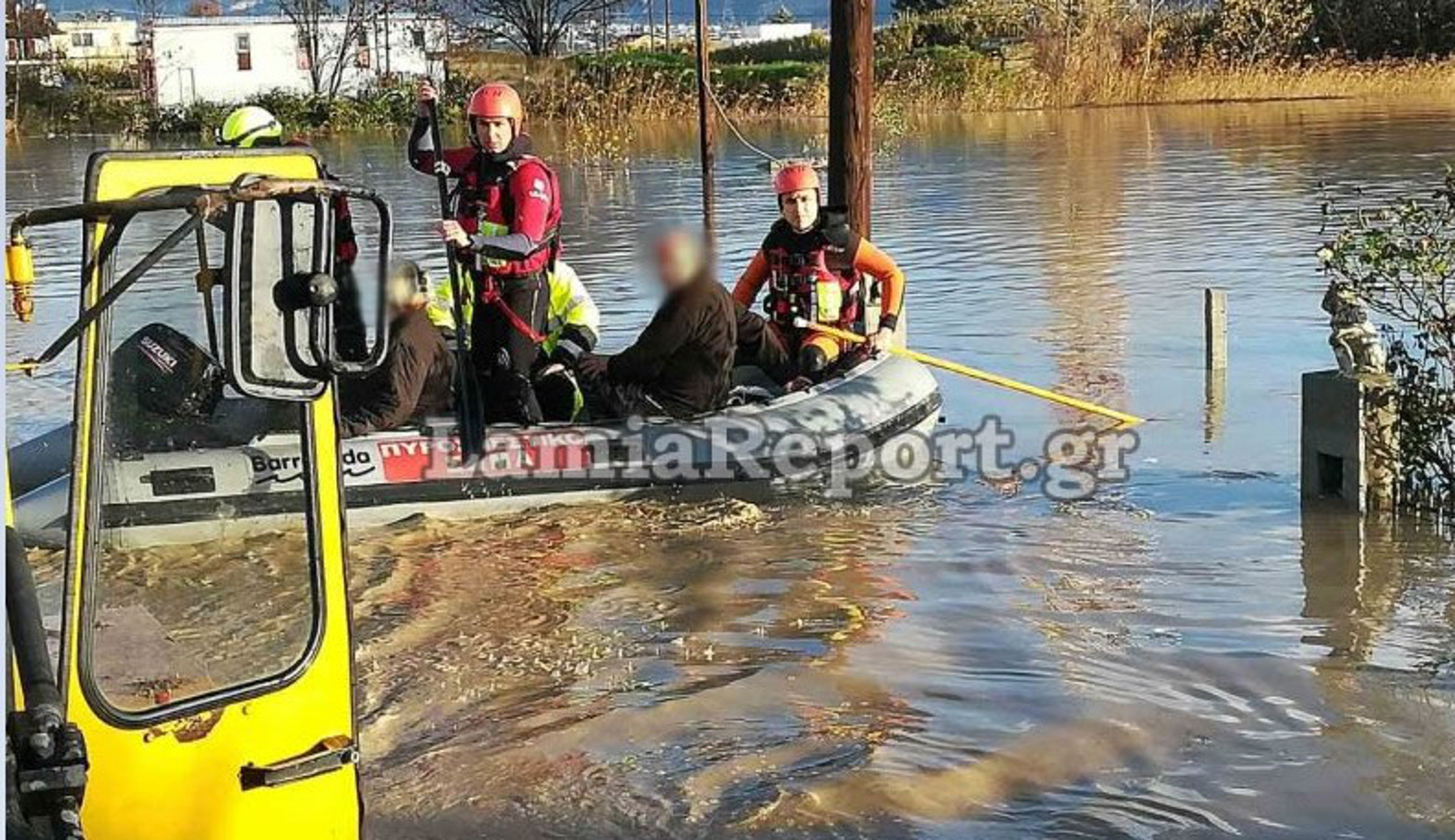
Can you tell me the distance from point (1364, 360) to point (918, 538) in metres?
2.15

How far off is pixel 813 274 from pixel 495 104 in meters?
2.35

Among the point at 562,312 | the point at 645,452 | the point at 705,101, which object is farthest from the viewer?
the point at 705,101

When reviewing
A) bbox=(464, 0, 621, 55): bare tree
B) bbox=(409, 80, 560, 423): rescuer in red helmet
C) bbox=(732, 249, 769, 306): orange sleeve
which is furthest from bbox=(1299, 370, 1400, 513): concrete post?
bbox=(464, 0, 621, 55): bare tree

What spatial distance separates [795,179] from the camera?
10633 millimetres

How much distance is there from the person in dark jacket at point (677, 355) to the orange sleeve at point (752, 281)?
104cm

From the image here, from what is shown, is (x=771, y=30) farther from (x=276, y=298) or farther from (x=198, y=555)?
(x=276, y=298)

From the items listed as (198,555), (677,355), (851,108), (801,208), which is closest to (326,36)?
(851,108)

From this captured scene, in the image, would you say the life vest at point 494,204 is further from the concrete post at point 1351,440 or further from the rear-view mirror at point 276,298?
the rear-view mirror at point 276,298

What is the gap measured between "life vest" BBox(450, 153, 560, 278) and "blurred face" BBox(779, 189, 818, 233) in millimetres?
1696

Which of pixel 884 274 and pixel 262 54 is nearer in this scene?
pixel 884 274

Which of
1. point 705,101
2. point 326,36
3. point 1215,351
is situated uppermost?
point 326,36

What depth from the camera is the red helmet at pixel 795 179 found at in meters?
10.6

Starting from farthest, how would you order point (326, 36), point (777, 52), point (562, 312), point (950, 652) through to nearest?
point (326, 36), point (777, 52), point (562, 312), point (950, 652)

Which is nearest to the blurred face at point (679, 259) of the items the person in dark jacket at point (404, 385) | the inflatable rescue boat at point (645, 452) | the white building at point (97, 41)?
the inflatable rescue boat at point (645, 452)
